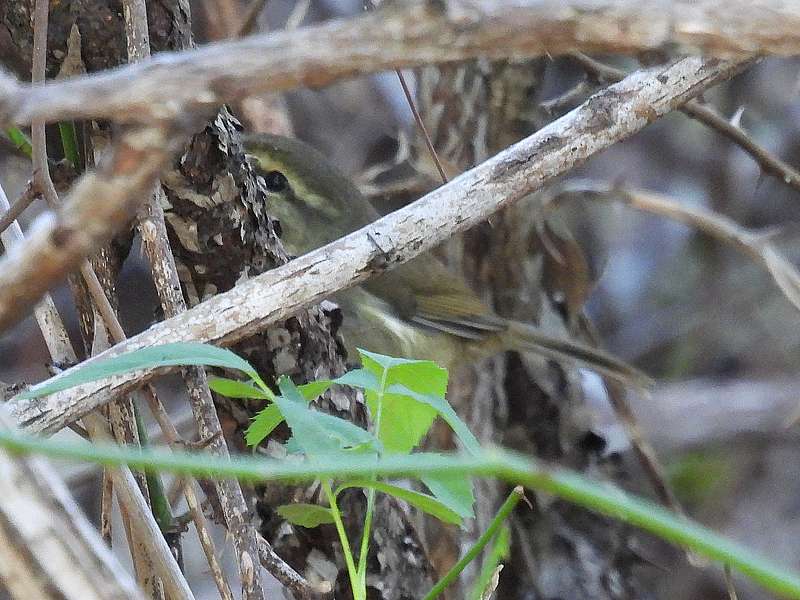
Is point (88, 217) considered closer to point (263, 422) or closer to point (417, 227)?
point (263, 422)

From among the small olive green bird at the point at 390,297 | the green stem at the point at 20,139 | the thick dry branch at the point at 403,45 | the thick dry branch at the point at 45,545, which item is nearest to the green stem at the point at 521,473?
the thick dry branch at the point at 45,545

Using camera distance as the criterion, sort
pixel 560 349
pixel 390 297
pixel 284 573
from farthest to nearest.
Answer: pixel 390 297 → pixel 560 349 → pixel 284 573

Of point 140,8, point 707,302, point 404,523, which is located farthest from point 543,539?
point 707,302

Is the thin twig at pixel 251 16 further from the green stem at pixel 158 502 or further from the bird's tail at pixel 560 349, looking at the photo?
the green stem at pixel 158 502

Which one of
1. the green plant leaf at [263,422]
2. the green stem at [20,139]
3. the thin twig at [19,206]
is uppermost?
the green stem at [20,139]

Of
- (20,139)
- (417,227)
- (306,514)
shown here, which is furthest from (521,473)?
(20,139)

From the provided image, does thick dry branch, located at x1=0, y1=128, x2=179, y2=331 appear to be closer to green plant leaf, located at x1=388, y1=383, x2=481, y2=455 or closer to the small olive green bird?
green plant leaf, located at x1=388, y1=383, x2=481, y2=455
